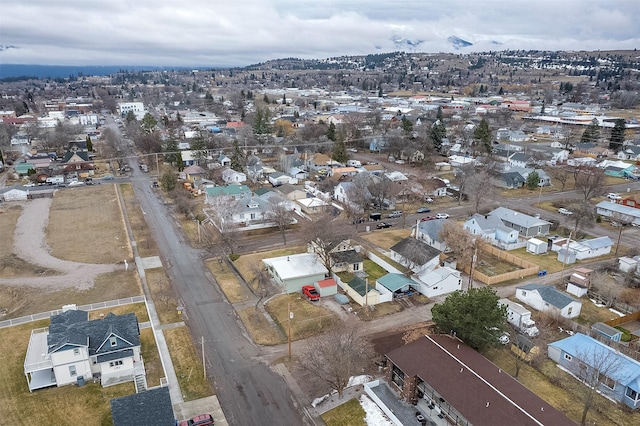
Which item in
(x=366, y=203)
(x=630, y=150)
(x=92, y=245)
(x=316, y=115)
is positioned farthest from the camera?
(x=316, y=115)

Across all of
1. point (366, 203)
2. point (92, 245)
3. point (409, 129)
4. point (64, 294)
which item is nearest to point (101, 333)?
point (64, 294)

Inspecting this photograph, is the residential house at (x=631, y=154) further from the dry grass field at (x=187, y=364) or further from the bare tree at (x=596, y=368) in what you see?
the dry grass field at (x=187, y=364)

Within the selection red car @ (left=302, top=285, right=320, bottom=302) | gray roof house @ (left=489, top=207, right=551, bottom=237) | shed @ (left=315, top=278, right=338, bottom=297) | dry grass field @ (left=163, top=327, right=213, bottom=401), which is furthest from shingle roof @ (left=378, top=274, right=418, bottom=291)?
gray roof house @ (left=489, top=207, right=551, bottom=237)

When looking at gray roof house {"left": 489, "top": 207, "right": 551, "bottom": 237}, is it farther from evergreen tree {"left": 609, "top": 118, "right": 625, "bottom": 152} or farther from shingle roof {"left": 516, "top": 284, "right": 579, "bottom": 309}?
evergreen tree {"left": 609, "top": 118, "right": 625, "bottom": 152}

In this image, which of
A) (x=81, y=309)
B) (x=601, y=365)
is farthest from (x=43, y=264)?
(x=601, y=365)

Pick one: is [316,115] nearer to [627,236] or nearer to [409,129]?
[409,129]

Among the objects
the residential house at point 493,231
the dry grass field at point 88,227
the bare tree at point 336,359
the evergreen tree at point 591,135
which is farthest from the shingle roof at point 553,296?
the evergreen tree at point 591,135
